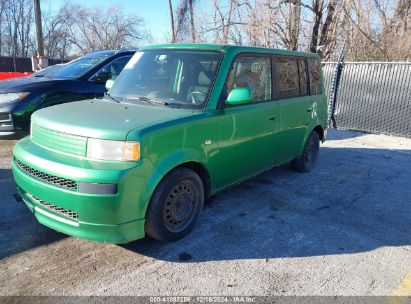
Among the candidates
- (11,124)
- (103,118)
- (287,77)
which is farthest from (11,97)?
(287,77)

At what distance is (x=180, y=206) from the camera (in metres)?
3.49

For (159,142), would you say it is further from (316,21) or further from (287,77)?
(316,21)

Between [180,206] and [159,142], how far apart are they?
795 millimetres

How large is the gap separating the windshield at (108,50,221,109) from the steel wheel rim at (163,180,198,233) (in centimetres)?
84

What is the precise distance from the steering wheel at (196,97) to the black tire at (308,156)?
264 centimetres

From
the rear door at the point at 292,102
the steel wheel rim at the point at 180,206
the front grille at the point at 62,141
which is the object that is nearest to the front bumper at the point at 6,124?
the front grille at the point at 62,141

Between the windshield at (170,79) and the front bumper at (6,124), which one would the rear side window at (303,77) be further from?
the front bumper at (6,124)

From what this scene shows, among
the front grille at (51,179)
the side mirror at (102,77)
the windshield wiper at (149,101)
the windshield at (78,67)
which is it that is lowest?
the front grille at (51,179)

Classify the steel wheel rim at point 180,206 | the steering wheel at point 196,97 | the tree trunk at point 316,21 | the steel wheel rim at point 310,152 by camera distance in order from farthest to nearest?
the tree trunk at point 316,21 < the steel wheel rim at point 310,152 < the steering wheel at point 196,97 < the steel wheel rim at point 180,206

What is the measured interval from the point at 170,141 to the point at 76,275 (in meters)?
1.37

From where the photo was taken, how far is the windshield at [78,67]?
21.8ft

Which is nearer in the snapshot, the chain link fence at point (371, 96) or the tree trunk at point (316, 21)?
the chain link fence at point (371, 96)

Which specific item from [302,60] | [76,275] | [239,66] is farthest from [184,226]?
[302,60]

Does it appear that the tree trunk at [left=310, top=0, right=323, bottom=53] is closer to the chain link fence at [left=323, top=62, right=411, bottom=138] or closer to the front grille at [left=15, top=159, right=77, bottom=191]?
the chain link fence at [left=323, top=62, right=411, bottom=138]
